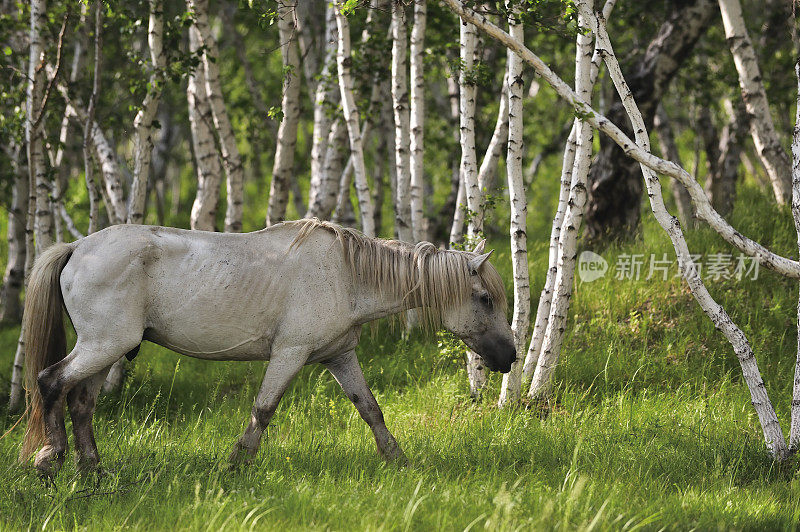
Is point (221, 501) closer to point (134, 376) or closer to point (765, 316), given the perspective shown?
point (134, 376)

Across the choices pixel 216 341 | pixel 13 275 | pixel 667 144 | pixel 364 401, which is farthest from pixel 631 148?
pixel 13 275

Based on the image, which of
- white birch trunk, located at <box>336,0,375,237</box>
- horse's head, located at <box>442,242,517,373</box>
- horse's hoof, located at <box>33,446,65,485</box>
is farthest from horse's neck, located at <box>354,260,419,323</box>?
white birch trunk, located at <box>336,0,375,237</box>

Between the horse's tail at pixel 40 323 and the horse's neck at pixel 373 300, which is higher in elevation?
the horse's neck at pixel 373 300

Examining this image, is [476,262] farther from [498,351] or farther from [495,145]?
[495,145]

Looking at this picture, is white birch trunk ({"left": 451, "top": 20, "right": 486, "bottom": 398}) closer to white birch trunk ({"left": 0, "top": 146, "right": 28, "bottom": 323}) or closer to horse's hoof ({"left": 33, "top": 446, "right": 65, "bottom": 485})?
horse's hoof ({"left": 33, "top": 446, "right": 65, "bottom": 485})

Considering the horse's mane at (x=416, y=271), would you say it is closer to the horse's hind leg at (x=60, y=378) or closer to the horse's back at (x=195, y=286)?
the horse's back at (x=195, y=286)

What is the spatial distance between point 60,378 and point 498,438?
3306mm

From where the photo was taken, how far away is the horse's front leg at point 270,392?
549cm

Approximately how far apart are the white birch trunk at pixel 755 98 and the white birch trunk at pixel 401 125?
397 cm

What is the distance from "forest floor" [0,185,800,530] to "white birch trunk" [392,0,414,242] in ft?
4.40

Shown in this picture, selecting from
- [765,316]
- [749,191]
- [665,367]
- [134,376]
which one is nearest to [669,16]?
[749,191]

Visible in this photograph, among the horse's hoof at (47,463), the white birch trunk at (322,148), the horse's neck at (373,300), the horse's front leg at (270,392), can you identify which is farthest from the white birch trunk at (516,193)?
the horse's hoof at (47,463)

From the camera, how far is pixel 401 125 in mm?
8891

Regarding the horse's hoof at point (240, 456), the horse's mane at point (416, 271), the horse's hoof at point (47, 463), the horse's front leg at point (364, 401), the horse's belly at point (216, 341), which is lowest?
the horse's hoof at point (47, 463)
